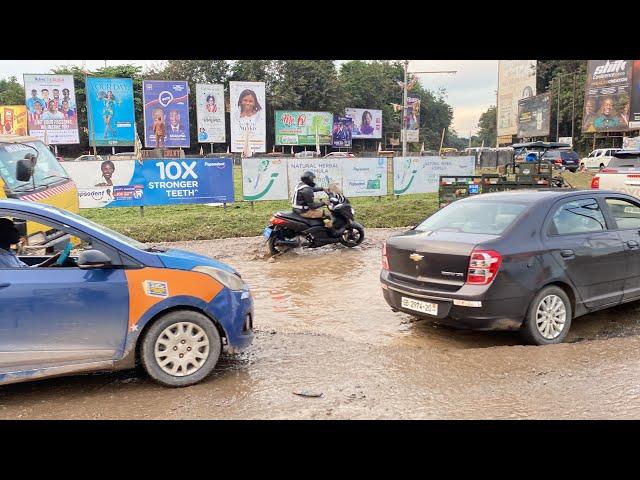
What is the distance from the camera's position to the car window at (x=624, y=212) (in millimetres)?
6302

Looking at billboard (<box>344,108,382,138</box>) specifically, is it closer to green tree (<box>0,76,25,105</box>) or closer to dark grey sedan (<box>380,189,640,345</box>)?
green tree (<box>0,76,25,105</box>)

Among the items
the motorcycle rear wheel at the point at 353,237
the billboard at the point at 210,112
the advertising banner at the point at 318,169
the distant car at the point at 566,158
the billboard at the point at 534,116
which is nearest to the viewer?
the motorcycle rear wheel at the point at 353,237

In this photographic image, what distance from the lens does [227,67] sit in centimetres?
6244

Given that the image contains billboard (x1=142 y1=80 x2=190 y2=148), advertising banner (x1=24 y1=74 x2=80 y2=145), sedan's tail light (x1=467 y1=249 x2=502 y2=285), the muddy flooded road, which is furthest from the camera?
billboard (x1=142 y1=80 x2=190 y2=148)

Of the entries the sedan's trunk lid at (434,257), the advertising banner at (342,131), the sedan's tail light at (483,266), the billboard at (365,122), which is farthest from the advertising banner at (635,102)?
the sedan's tail light at (483,266)

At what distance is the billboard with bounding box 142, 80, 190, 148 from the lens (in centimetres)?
4284

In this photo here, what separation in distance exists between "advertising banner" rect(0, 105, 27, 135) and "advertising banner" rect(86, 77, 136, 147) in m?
8.55

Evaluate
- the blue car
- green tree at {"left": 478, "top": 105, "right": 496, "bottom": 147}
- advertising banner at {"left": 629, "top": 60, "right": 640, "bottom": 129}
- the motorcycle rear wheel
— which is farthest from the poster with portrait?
green tree at {"left": 478, "top": 105, "right": 496, "bottom": 147}

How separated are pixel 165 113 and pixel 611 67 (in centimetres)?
3687

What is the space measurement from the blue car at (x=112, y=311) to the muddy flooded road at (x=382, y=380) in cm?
27

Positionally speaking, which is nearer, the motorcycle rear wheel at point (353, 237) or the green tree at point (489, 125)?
the motorcycle rear wheel at point (353, 237)

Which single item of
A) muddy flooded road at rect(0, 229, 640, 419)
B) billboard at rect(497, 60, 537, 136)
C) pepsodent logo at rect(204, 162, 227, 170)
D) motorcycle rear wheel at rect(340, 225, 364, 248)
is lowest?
muddy flooded road at rect(0, 229, 640, 419)

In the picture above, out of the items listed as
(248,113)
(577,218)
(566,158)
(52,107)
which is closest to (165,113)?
(248,113)

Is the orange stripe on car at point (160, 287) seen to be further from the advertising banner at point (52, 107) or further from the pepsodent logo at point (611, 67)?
the pepsodent logo at point (611, 67)
